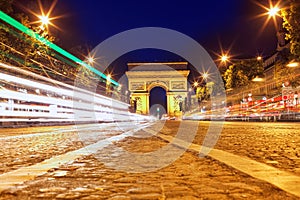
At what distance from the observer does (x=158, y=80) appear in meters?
78.8

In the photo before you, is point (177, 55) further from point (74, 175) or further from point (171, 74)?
point (74, 175)

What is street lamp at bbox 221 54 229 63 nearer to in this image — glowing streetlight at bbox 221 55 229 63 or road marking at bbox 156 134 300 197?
glowing streetlight at bbox 221 55 229 63

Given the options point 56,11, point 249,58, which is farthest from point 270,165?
point 249,58

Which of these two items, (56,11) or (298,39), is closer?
(298,39)

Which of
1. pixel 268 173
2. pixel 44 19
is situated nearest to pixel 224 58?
pixel 44 19

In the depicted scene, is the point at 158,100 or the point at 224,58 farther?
the point at 158,100

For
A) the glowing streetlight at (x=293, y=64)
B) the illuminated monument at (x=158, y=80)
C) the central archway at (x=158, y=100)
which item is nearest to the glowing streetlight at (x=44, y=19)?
the glowing streetlight at (x=293, y=64)

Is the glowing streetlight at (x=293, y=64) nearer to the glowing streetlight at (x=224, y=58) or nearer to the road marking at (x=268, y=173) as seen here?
the road marking at (x=268, y=173)

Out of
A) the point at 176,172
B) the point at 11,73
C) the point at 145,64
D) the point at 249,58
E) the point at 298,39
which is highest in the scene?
the point at 145,64

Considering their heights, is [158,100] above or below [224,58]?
above

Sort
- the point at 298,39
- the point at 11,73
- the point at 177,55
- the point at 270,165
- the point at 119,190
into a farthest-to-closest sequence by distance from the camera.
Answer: the point at 177,55 → the point at 298,39 → the point at 11,73 → the point at 270,165 → the point at 119,190

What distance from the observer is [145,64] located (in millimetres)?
78312

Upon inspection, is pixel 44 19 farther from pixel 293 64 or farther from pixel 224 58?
pixel 224 58

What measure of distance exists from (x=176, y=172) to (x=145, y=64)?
7565 cm
